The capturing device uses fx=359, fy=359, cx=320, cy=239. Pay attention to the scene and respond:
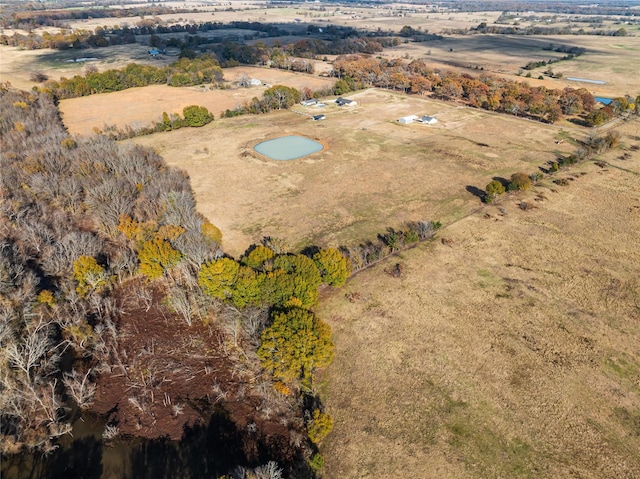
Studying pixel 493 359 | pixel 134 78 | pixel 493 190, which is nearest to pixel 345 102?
pixel 493 190

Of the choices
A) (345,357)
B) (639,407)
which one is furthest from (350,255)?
(639,407)

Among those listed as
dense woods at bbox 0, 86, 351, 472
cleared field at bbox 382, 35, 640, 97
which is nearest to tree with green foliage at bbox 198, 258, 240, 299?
dense woods at bbox 0, 86, 351, 472

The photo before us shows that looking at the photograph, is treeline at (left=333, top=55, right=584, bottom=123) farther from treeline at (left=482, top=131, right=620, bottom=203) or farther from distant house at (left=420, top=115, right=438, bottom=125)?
distant house at (left=420, top=115, right=438, bottom=125)

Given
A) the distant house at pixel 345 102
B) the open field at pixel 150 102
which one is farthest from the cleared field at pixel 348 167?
the open field at pixel 150 102

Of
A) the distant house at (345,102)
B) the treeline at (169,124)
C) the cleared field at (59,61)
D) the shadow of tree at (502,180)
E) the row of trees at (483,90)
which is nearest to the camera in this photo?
the shadow of tree at (502,180)

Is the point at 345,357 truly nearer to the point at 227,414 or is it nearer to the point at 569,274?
the point at 227,414

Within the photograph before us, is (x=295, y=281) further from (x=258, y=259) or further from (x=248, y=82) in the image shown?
(x=248, y=82)

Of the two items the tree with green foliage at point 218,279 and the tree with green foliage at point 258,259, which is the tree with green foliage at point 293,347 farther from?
the tree with green foliage at point 258,259
